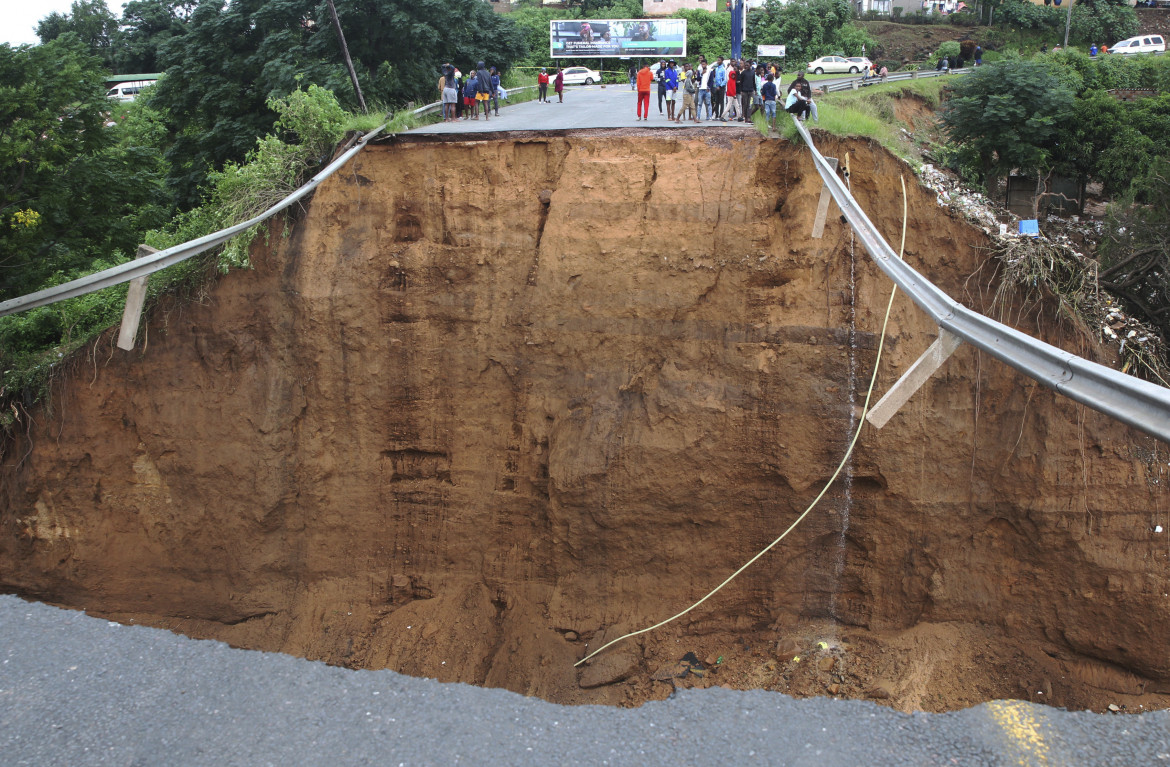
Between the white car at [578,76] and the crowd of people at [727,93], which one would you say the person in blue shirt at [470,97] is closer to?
the crowd of people at [727,93]

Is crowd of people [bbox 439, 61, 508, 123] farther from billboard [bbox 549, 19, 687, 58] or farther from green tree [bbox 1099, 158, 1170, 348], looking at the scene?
billboard [bbox 549, 19, 687, 58]

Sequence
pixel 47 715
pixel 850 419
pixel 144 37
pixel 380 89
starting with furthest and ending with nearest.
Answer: pixel 144 37 < pixel 380 89 < pixel 850 419 < pixel 47 715

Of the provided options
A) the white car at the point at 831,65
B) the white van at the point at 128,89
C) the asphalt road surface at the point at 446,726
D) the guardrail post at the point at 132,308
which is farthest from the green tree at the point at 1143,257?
the white van at the point at 128,89

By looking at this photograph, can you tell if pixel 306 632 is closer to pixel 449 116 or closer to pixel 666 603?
pixel 666 603

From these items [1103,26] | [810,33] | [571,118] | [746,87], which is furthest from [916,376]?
[1103,26]

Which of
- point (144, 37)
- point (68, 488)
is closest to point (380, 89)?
point (68, 488)

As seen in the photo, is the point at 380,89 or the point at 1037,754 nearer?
the point at 1037,754

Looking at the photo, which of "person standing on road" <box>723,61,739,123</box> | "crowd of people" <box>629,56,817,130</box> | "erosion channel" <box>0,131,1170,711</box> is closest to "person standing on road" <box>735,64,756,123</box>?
"crowd of people" <box>629,56,817,130</box>
